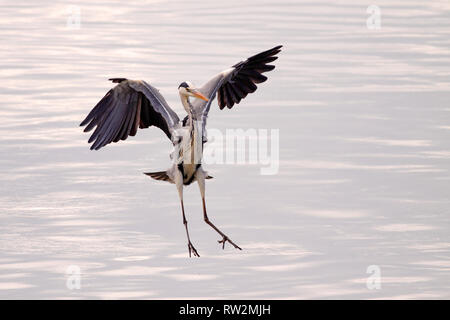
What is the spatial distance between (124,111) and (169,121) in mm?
521

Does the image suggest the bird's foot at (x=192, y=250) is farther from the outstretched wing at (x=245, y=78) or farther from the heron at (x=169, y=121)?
the outstretched wing at (x=245, y=78)

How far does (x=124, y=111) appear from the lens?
12141 mm

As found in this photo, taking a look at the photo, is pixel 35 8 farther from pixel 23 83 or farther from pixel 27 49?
pixel 23 83

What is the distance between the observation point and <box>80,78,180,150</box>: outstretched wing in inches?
465

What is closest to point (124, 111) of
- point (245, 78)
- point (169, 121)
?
point (169, 121)

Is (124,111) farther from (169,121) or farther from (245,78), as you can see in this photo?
(245,78)

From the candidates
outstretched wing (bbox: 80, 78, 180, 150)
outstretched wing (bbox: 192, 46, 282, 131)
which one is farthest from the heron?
outstretched wing (bbox: 192, 46, 282, 131)

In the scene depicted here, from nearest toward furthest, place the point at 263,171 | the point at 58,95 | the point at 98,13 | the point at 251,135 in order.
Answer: the point at 263,171
the point at 251,135
the point at 58,95
the point at 98,13

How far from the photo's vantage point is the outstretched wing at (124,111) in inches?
465

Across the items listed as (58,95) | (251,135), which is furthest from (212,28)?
(251,135)

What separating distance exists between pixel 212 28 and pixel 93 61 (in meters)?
2.45

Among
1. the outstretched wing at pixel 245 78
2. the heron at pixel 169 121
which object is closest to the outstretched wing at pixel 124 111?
the heron at pixel 169 121

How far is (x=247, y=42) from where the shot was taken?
58.5ft

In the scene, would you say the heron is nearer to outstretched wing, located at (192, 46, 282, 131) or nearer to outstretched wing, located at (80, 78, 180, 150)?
outstretched wing, located at (80, 78, 180, 150)
